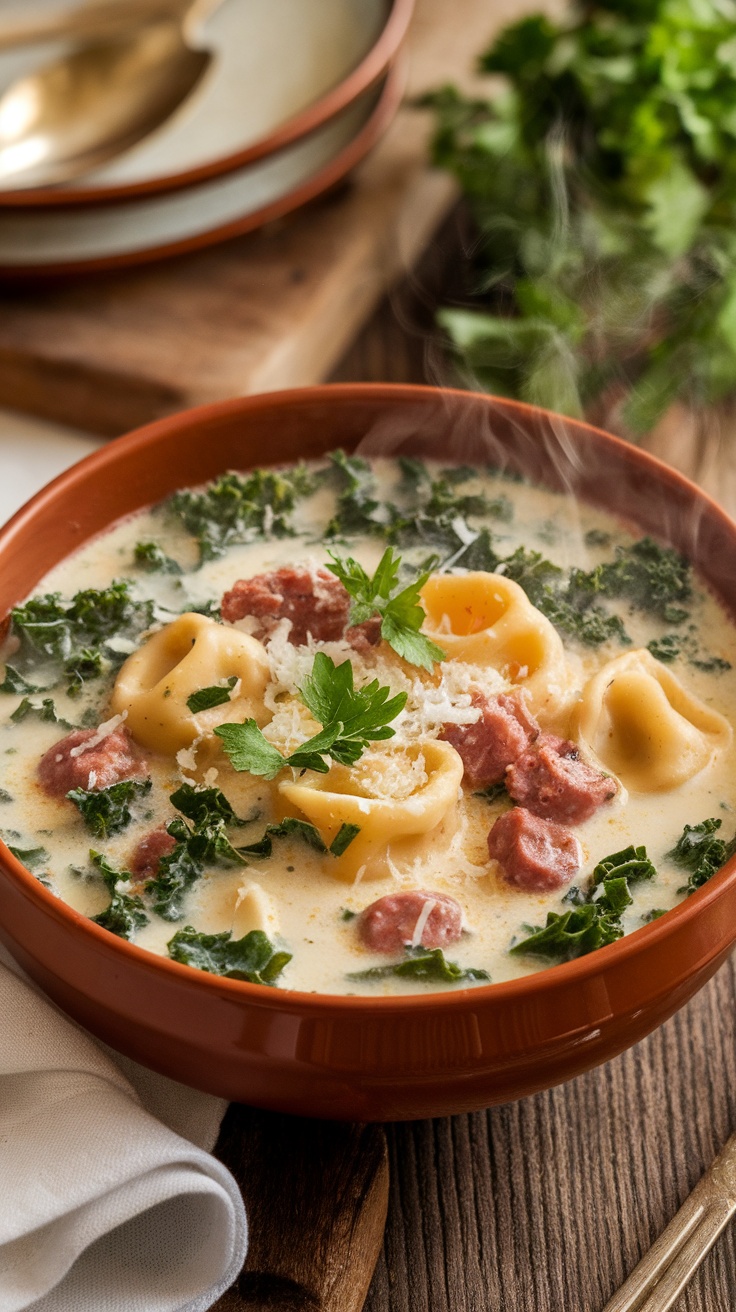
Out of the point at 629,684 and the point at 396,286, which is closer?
the point at 629,684

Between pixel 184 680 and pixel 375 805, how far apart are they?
643 mm

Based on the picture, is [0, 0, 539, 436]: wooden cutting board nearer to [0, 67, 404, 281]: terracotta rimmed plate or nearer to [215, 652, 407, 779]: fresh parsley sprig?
[0, 67, 404, 281]: terracotta rimmed plate

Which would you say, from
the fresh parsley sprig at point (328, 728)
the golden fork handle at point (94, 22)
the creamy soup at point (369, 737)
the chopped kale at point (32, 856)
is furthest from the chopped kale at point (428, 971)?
the golden fork handle at point (94, 22)

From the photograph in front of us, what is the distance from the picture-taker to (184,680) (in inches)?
142

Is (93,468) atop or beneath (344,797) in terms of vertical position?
atop

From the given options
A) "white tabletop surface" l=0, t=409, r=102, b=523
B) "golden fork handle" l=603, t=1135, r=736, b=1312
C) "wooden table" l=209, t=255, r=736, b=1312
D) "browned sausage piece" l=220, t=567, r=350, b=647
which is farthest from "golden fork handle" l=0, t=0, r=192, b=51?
"golden fork handle" l=603, t=1135, r=736, b=1312

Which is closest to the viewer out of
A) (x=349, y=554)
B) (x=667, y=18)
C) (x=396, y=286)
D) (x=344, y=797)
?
(x=344, y=797)

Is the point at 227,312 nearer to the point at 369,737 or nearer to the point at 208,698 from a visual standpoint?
the point at 208,698

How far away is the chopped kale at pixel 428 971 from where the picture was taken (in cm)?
302

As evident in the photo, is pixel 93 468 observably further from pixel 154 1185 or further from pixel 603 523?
pixel 154 1185

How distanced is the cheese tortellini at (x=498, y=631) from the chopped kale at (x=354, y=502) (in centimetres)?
42

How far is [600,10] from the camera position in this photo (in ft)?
20.6

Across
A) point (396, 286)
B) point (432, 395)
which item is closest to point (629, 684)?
point (432, 395)

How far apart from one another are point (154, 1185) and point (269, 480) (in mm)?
2060
